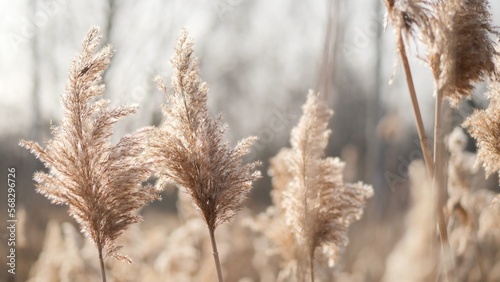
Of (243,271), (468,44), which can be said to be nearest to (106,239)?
(468,44)

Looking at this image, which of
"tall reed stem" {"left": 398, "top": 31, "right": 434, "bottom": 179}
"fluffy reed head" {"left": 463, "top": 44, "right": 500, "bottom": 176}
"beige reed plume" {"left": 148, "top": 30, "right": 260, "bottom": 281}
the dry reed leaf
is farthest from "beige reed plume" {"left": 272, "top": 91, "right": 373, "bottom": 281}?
the dry reed leaf

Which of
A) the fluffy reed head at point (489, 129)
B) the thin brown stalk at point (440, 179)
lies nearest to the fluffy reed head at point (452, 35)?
the thin brown stalk at point (440, 179)

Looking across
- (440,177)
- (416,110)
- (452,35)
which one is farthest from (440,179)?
(452,35)

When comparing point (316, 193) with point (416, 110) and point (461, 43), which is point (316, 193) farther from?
point (461, 43)

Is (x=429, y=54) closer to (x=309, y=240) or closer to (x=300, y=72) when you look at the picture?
(x=309, y=240)

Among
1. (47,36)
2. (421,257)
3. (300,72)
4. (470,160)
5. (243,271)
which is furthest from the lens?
(300,72)

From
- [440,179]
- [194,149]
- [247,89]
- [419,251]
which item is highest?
[247,89]
